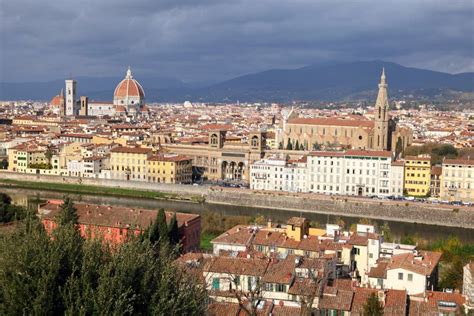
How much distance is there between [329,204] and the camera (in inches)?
1047

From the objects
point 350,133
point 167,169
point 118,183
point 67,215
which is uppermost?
point 350,133

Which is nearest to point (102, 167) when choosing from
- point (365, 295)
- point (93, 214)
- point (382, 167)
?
point (382, 167)

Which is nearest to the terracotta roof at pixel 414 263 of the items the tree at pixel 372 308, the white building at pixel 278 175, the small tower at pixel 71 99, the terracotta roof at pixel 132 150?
the tree at pixel 372 308

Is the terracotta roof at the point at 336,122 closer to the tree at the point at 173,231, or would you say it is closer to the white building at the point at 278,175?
the white building at the point at 278,175

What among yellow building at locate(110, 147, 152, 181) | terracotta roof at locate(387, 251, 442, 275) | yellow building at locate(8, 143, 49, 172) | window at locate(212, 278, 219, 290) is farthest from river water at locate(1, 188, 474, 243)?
window at locate(212, 278, 219, 290)

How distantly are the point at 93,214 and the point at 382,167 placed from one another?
605 inches

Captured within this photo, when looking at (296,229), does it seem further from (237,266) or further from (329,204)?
(329,204)

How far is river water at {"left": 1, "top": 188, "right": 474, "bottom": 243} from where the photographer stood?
74.8 feet

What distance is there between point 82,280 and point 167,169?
26156 millimetres

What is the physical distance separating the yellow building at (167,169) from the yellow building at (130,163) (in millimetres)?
396

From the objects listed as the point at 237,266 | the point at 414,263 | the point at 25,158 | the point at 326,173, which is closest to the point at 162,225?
the point at 237,266

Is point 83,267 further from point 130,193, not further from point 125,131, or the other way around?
point 125,131

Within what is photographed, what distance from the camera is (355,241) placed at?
494 inches

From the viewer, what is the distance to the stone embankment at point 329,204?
24.4 metres
